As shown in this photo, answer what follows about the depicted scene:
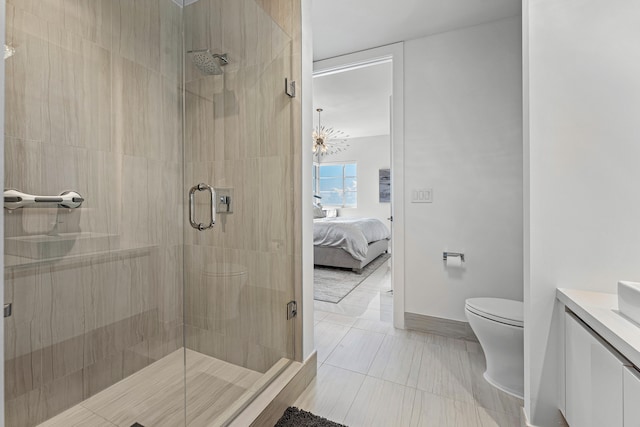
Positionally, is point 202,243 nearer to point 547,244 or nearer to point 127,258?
point 127,258

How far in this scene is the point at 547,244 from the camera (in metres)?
1.21

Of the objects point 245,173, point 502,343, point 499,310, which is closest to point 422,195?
point 499,310

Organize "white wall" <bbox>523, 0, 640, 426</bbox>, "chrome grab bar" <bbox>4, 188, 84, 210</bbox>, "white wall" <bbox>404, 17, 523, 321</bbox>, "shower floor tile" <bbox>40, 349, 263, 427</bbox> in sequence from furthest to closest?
"white wall" <bbox>404, 17, 523, 321</bbox> < "shower floor tile" <bbox>40, 349, 263, 427</bbox> < "chrome grab bar" <bbox>4, 188, 84, 210</bbox> < "white wall" <bbox>523, 0, 640, 426</bbox>

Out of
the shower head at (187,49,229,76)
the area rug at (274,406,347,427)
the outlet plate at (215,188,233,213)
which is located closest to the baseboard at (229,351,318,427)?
the area rug at (274,406,347,427)

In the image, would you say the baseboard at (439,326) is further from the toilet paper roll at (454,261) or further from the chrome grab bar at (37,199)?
the chrome grab bar at (37,199)

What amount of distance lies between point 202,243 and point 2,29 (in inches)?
42.5

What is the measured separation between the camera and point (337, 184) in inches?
297

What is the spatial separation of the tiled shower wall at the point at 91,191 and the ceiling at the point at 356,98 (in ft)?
5.61

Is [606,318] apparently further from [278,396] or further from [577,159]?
[278,396]

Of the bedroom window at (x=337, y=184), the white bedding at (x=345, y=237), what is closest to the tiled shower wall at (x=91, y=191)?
the white bedding at (x=345, y=237)

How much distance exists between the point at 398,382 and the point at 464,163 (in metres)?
1.60

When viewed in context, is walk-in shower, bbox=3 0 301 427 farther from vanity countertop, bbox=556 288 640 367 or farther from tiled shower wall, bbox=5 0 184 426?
vanity countertop, bbox=556 288 640 367

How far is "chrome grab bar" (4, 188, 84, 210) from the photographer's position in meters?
1.26

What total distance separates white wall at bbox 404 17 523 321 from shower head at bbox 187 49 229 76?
1500 mm
